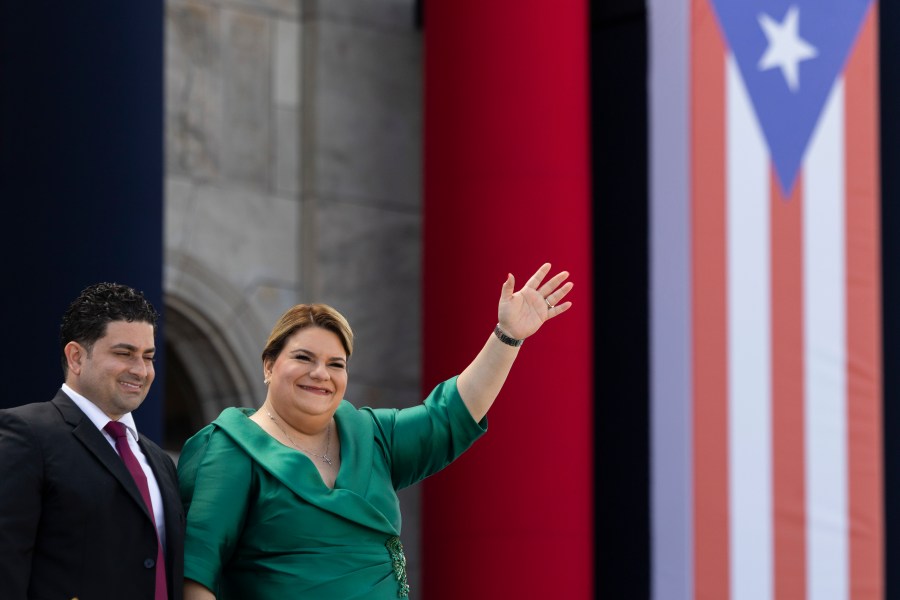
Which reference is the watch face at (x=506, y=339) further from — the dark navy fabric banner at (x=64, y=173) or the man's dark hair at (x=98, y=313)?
the dark navy fabric banner at (x=64, y=173)

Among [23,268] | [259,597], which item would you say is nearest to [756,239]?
[23,268]

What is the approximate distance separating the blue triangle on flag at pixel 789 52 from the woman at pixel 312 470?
14.6ft

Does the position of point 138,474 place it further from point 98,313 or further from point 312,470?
point 312,470

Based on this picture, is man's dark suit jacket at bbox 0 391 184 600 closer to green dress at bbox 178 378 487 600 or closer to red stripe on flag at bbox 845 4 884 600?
green dress at bbox 178 378 487 600

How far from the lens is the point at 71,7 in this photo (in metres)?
6.09

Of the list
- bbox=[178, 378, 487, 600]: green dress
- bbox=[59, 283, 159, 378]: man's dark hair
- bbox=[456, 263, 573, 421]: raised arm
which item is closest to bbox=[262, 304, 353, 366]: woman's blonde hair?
bbox=[178, 378, 487, 600]: green dress

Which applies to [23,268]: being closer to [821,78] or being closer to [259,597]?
[259,597]

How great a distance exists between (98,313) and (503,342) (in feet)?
3.50

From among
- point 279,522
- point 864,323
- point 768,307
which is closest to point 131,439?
point 279,522

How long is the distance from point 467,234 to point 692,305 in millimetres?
1192

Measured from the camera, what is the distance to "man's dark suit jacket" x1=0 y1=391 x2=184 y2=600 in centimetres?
360

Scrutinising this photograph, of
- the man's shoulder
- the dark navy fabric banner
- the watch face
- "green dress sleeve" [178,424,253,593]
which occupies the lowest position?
"green dress sleeve" [178,424,253,593]

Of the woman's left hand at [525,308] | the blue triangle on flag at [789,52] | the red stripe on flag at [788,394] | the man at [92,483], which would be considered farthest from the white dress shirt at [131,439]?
the blue triangle on flag at [789,52]

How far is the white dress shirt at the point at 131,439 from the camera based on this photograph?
383 centimetres
